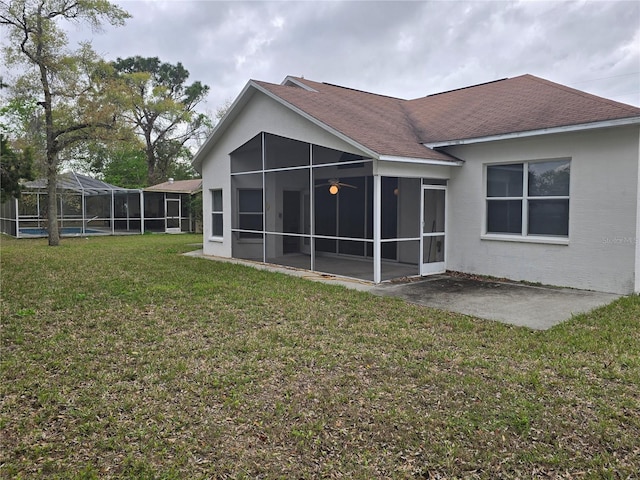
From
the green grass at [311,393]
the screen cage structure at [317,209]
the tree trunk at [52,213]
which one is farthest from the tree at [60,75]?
the green grass at [311,393]

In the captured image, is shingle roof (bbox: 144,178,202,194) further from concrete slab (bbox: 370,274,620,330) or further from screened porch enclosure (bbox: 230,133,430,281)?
concrete slab (bbox: 370,274,620,330)

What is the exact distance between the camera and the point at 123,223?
90.0 feet

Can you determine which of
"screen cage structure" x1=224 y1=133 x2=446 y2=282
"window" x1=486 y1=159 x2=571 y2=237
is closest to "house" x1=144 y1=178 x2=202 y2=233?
"screen cage structure" x1=224 y1=133 x2=446 y2=282

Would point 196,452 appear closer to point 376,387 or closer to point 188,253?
point 376,387

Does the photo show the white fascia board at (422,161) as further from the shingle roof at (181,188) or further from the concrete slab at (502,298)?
the shingle roof at (181,188)

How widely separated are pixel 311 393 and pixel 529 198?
7.13m

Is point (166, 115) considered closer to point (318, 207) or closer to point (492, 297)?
point (318, 207)

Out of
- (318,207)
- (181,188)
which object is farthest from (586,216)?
(181,188)

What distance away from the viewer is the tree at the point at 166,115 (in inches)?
1583

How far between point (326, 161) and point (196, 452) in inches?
464

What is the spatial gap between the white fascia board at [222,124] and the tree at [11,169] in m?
4.95

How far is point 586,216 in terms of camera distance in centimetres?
846

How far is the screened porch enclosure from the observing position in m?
12.5

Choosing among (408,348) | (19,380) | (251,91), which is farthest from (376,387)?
(251,91)
